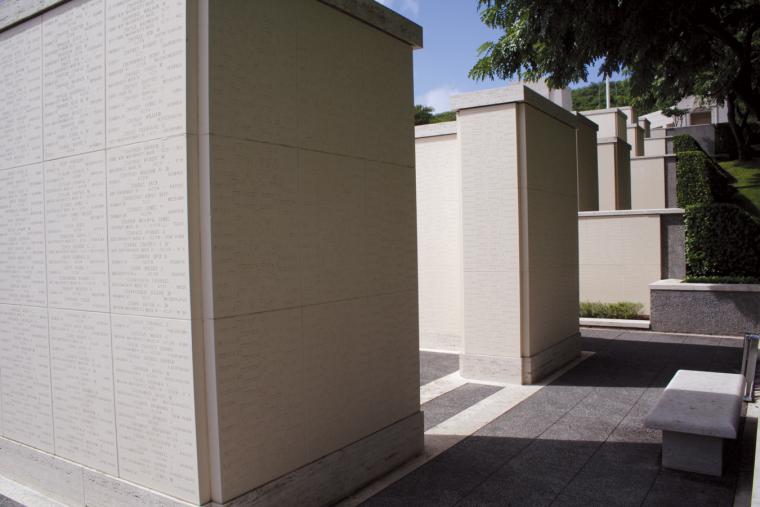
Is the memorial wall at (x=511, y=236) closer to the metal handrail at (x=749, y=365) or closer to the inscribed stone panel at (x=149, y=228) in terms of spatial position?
Answer: the metal handrail at (x=749, y=365)

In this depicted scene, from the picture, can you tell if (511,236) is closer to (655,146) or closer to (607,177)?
(607,177)

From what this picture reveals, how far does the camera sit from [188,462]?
12.7 ft

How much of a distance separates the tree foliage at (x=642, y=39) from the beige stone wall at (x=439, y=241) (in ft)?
7.85

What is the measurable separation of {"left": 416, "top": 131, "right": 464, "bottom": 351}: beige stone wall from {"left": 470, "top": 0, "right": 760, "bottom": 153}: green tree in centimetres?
238

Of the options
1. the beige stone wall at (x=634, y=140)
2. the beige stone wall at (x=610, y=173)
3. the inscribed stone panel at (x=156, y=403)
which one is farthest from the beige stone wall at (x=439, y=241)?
the beige stone wall at (x=634, y=140)

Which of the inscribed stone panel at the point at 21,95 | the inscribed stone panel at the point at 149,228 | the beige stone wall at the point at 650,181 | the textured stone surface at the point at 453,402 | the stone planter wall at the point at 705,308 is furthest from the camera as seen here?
the beige stone wall at the point at 650,181

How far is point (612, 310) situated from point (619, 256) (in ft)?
4.75

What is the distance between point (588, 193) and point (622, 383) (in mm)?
10545

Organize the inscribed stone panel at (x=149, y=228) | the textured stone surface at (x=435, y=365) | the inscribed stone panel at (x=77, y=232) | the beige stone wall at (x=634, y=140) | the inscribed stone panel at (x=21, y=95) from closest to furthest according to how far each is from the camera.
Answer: the inscribed stone panel at (x=149, y=228) < the inscribed stone panel at (x=77, y=232) < the inscribed stone panel at (x=21, y=95) < the textured stone surface at (x=435, y=365) < the beige stone wall at (x=634, y=140)

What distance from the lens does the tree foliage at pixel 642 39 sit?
8.35 meters

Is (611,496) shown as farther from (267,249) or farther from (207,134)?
(207,134)

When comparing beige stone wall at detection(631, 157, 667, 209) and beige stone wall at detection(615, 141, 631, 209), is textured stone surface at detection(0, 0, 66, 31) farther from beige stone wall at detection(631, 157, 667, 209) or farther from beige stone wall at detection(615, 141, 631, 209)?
beige stone wall at detection(631, 157, 667, 209)

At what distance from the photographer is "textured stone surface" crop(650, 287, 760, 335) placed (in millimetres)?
11578

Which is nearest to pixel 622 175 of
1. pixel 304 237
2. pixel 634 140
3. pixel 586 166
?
pixel 586 166
